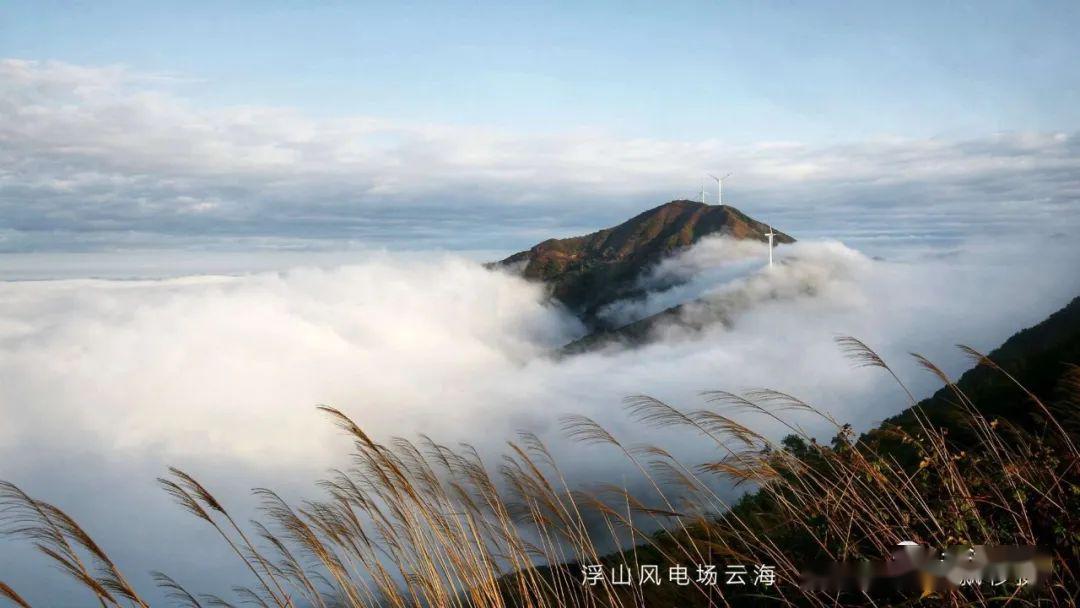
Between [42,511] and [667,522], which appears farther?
[667,522]

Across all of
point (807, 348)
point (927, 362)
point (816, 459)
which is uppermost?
point (927, 362)

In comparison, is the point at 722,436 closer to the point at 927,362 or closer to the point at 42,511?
the point at 927,362

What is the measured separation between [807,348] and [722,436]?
191 meters

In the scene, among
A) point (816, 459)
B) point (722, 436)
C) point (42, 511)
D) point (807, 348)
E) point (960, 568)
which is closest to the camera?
point (42, 511)

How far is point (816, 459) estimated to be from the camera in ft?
24.9

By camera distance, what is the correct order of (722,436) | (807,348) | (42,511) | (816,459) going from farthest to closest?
(807,348)
(816,459)
(722,436)
(42,511)

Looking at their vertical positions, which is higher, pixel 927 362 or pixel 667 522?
pixel 927 362

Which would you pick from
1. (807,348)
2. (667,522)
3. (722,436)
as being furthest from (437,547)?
(807,348)
